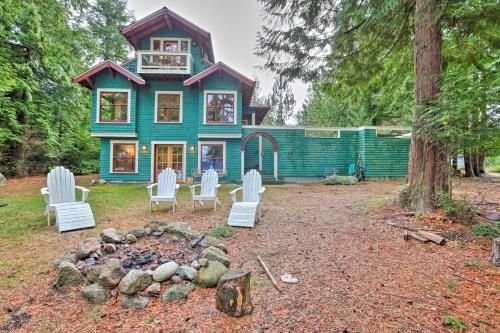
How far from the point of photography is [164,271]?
2.45 m

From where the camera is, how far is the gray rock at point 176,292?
220 cm

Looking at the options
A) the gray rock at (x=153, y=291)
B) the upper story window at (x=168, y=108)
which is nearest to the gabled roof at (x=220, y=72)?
the upper story window at (x=168, y=108)

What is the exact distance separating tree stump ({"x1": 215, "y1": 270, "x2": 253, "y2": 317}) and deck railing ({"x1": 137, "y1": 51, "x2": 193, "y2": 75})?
9.97 meters

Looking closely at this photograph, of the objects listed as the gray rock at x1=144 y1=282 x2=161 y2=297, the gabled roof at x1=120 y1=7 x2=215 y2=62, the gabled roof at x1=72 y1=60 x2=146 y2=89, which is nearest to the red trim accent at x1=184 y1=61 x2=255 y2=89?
the gabled roof at x1=120 y1=7 x2=215 y2=62

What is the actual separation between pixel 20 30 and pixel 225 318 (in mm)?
15035

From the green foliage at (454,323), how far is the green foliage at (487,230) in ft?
7.69

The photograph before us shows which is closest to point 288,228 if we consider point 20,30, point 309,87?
point 309,87

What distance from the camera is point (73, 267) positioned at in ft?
8.11

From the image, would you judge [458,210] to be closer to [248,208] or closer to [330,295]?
[330,295]

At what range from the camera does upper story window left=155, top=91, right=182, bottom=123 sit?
10898 millimetres

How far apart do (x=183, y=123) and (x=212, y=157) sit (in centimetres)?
206

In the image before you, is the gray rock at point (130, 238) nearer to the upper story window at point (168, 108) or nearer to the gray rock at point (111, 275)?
the gray rock at point (111, 275)

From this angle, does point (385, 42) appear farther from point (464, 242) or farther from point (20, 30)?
point (20, 30)

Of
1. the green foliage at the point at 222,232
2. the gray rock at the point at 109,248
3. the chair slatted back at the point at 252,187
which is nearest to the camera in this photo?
the gray rock at the point at 109,248
